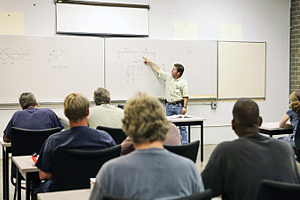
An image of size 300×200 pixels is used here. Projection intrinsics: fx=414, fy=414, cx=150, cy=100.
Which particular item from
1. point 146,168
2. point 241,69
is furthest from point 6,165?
Result: point 241,69

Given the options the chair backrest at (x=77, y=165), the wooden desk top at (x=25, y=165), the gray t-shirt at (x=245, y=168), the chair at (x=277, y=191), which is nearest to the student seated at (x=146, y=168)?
the chair at (x=277, y=191)

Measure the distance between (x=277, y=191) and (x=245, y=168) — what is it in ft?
0.84

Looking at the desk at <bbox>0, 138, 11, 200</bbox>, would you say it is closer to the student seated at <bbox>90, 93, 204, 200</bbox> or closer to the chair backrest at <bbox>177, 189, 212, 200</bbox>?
the student seated at <bbox>90, 93, 204, 200</bbox>

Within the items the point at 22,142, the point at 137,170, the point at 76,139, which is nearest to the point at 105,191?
the point at 137,170

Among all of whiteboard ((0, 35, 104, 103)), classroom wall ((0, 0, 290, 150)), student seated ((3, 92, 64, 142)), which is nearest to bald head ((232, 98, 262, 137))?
student seated ((3, 92, 64, 142))

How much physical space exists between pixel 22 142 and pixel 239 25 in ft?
18.3

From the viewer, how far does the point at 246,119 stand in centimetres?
219

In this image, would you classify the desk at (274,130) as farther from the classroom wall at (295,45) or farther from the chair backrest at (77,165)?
the classroom wall at (295,45)

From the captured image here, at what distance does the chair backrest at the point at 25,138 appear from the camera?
12.2 feet

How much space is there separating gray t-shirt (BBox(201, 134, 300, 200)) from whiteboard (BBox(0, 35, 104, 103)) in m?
5.12

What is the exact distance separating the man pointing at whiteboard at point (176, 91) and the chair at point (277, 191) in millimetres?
5300

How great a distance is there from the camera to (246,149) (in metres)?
2.07

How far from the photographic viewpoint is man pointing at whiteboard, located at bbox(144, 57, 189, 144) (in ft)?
23.6

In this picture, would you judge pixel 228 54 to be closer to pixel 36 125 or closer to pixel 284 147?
pixel 36 125
